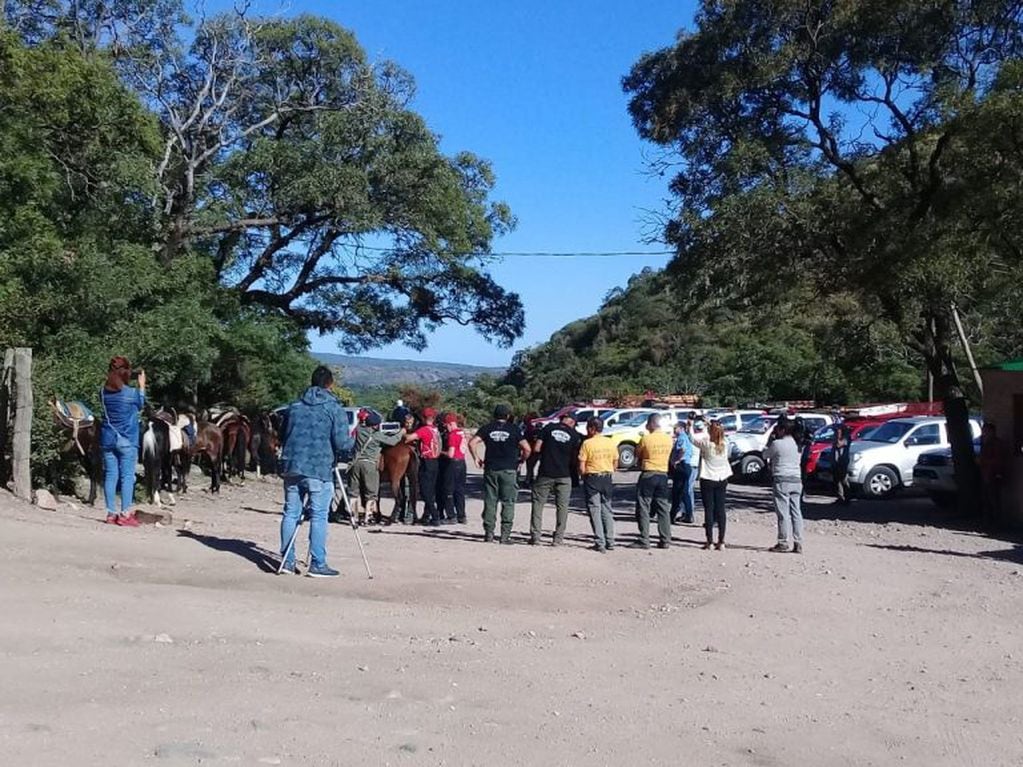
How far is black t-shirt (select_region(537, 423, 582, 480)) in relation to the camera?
42.3ft

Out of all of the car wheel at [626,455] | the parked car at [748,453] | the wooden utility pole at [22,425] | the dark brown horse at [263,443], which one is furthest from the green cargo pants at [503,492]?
the car wheel at [626,455]

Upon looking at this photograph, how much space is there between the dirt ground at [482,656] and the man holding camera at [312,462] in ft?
1.18

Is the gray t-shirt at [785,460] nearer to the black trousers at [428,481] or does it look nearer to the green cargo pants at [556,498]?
the green cargo pants at [556,498]

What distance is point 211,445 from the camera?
19891 mm

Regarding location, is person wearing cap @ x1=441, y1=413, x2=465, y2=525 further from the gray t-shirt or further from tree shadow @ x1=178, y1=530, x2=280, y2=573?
tree shadow @ x1=178, y1=530, x2=280, y2=573

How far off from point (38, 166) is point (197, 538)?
798cm

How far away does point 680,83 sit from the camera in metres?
19.0

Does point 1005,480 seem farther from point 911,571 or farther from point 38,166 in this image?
point 38,166

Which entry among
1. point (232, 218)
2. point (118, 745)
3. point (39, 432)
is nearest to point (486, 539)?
point (39, 432)

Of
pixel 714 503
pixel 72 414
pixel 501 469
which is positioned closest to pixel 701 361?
pixel 714 503

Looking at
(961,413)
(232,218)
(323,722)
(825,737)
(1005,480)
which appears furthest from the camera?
(232,218)

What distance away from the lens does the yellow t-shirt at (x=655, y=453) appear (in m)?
13.3

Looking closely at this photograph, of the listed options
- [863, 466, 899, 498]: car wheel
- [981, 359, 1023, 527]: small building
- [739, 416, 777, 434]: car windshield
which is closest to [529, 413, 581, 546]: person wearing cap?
[981, 359, 1023, 527]: small building

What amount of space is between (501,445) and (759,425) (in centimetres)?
1847
